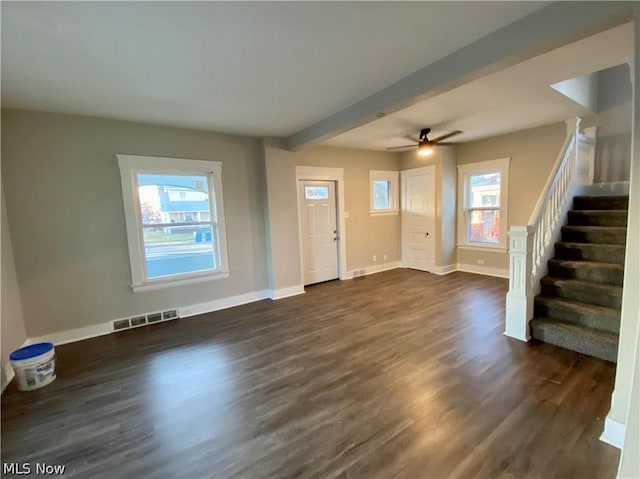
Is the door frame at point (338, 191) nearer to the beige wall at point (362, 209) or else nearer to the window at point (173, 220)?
the beige wall at point (362, 209)

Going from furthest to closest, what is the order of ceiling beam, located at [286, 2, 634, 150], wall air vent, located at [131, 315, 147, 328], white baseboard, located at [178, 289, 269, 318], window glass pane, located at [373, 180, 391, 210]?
1. window glass pane, located at [373, 180, 391, 210]
2. white baseboard, located at [178, 289, 269, 318]
3. wall air vent, located at [131, 315, 147, 328]
4. ceiling beam, located at [286, 2, 634, 150]

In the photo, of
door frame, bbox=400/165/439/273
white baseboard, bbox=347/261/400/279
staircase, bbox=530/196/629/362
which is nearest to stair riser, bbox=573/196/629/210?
staircase, bbox=530/196/629/362

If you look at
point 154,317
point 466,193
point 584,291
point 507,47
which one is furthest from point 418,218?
point 154,317

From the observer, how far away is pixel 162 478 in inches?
66.0

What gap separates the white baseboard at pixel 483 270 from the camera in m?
5.62

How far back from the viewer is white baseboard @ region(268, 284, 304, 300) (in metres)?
4.96

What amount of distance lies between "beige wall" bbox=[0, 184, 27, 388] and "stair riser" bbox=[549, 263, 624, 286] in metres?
5.71

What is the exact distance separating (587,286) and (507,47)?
2.57 m

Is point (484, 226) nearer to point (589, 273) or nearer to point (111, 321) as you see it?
point (589, 273)

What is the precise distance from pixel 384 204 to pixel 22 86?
5.78m

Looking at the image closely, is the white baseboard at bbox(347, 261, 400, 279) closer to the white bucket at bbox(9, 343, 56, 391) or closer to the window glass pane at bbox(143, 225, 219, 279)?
the window glass pane at bbox(143, 225, 219, 279)

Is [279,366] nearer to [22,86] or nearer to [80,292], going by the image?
[80,292]

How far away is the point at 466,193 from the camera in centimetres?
609

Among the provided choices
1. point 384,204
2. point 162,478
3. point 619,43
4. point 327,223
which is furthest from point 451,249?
point 162,478
